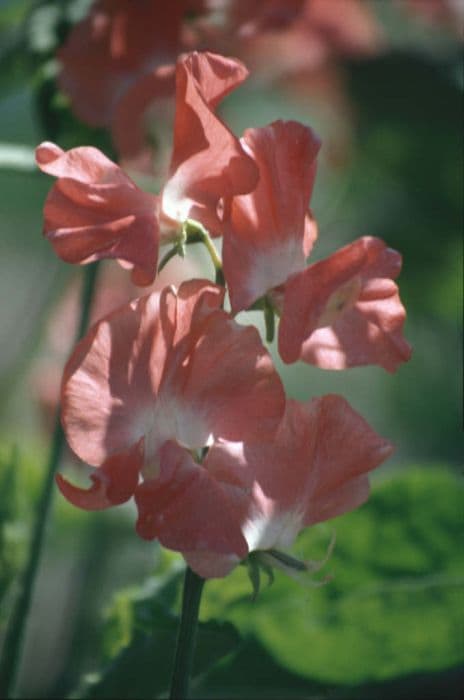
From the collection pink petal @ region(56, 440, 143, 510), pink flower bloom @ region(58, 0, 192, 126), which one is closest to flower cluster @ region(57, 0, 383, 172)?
pink flower bloom @ region(58, 0, 192, 126)

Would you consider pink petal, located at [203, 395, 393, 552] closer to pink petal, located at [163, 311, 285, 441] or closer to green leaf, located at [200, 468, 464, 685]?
→ pink petal, located at [163, 311, 285, 441]

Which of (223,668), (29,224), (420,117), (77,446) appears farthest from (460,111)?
(29,224)

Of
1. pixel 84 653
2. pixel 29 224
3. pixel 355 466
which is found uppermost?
pixel 355 466

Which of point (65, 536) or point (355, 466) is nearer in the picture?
point (355, 466)

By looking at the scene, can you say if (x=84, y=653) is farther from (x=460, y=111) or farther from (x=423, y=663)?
(x=460, y=111)

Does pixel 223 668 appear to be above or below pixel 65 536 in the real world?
above

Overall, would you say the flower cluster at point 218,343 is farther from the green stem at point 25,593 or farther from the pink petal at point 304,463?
A: the green stem at point 25,593

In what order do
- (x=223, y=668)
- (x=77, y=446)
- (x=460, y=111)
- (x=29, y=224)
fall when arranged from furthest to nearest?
1. (x=29, y=224)
2. (x=460, y=111)
3. (x=223, y=668)
4. (x=77, y=446)
